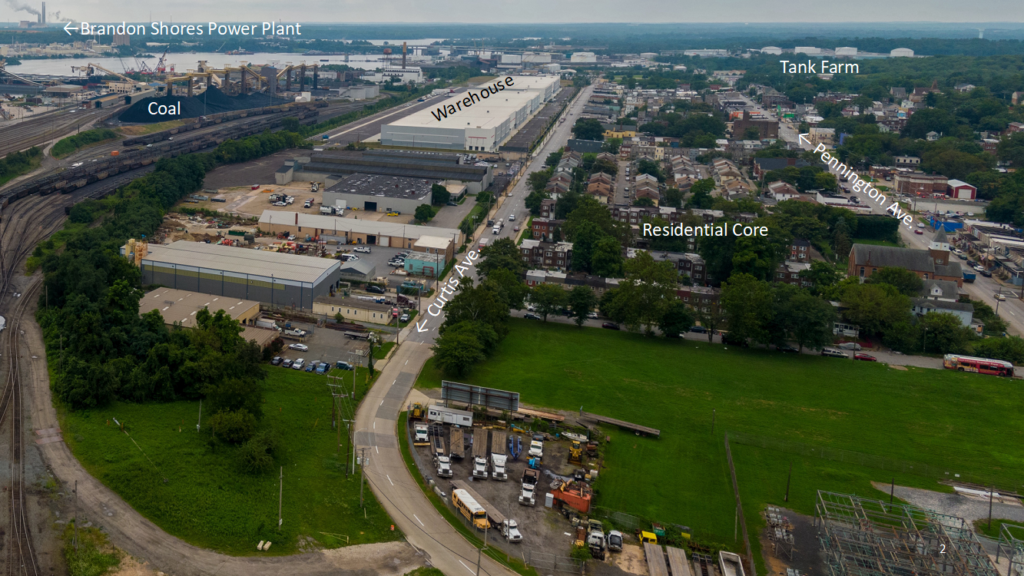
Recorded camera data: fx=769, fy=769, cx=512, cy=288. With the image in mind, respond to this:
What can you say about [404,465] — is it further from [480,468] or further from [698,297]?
[698,297]

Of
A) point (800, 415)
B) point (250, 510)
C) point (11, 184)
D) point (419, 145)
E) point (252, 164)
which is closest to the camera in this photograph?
point (250, 510)

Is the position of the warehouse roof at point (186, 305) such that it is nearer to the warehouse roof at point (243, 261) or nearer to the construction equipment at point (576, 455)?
the warehouse roof at point (243, 261)

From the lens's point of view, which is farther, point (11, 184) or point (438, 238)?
point (11, 184)

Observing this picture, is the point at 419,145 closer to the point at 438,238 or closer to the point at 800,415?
the point at 438,238

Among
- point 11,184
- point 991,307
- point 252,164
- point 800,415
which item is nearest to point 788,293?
point 800,415

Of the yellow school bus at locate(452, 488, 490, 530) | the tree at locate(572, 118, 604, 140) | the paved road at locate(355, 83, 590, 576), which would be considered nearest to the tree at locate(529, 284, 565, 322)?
the paved road at locate(355, 83, 590, 576)

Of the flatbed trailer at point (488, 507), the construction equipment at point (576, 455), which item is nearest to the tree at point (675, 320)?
the construction equipment at point (576, 455)
